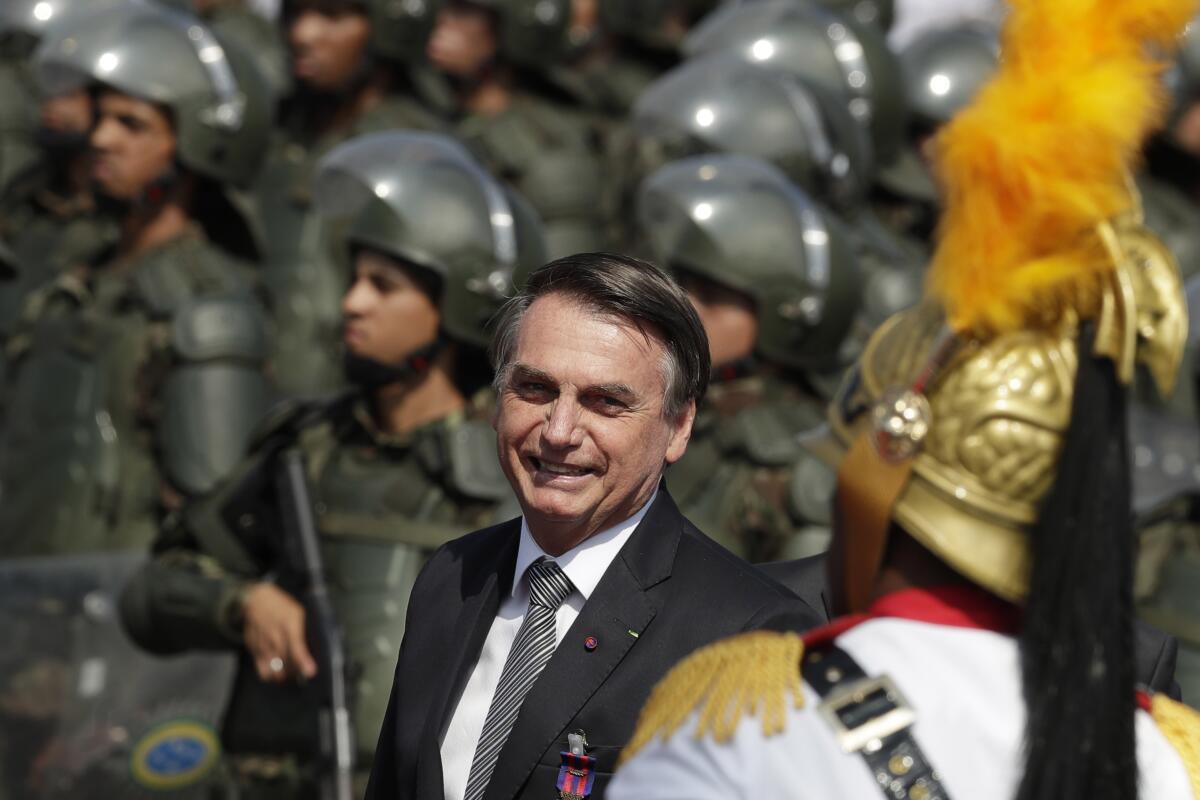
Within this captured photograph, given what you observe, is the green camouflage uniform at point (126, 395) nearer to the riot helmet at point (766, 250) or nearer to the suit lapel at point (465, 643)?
the riot helmet at point (766, 250)

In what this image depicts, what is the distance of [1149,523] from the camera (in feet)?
19.2

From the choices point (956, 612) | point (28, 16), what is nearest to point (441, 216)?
point (956, 612)

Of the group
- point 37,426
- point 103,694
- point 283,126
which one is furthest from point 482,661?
point 283,126

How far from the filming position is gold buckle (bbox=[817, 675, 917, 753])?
2.00 meters

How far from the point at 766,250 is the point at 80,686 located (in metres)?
2.30

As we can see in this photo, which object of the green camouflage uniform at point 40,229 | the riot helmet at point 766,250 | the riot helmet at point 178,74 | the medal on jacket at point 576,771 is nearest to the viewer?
the medal on jacket at point 576,771

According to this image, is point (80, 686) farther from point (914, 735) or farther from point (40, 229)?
point (914, 735)

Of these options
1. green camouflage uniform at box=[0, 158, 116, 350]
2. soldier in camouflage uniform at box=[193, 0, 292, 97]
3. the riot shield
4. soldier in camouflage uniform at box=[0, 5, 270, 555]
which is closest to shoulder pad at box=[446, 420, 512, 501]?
the riot shield

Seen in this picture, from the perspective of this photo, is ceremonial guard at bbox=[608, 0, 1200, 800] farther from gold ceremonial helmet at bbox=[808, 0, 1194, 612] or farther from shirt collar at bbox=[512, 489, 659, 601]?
shirt collar at bbox=[512, 489, 659, 601]

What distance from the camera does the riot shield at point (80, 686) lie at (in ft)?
18.8

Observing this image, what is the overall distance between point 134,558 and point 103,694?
44cm

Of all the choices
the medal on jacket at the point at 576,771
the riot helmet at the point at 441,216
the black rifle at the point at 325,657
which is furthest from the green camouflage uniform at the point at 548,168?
the medal on jacket at the point at 576,771

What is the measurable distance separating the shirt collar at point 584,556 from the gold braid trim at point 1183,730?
2.73 ft

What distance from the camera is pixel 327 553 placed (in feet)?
16.6
